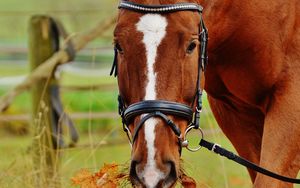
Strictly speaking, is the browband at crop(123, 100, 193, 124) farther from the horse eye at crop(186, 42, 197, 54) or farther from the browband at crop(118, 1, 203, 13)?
the browband at crop(118, 1, 203, 13)

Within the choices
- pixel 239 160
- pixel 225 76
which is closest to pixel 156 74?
pixel 239 160

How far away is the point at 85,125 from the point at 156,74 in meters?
9.33

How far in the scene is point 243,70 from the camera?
4.77m

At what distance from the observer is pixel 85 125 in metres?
12.9

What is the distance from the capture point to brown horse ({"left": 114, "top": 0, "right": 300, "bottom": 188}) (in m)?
3.63

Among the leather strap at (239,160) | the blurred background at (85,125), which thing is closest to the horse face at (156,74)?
the leather strap at (239,160)

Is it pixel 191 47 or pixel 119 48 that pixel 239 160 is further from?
pixel 119 48

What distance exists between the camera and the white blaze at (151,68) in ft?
11.5

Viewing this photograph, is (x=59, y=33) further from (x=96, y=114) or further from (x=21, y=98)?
(x=21, y=98)

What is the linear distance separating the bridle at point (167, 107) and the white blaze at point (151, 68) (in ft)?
0.10

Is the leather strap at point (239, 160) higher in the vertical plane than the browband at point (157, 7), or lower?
lower

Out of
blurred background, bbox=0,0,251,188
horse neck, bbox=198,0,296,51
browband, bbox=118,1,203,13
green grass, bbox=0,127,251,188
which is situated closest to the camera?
browband, bbox=118,1,203,13

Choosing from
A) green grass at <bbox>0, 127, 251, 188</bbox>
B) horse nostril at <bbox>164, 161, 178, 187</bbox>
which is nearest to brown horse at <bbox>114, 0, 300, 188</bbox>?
horse nostril at <bbox>164, 161, 178, 187</bbox>

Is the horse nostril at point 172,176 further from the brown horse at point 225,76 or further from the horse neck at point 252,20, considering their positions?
the horse neck at point 252,20
